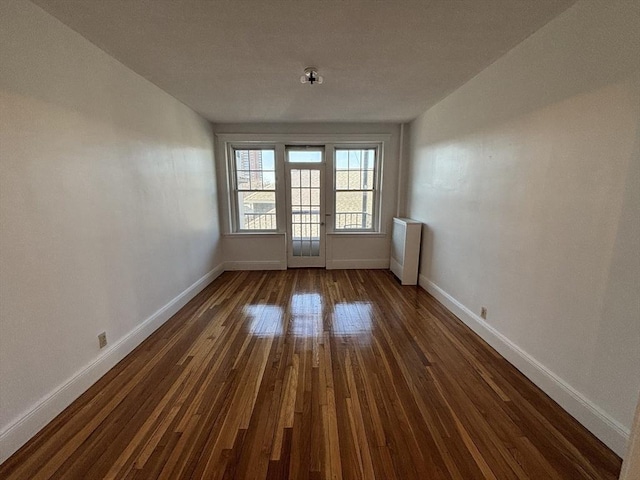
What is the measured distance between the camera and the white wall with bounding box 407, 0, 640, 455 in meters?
1.41

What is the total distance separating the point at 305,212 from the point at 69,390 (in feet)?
12.1

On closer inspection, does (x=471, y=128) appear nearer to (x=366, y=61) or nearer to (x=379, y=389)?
(x=366, y=61)

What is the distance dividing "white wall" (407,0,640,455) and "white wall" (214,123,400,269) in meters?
1.85

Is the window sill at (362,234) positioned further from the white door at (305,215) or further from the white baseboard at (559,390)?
the white baseboard at (559,390)

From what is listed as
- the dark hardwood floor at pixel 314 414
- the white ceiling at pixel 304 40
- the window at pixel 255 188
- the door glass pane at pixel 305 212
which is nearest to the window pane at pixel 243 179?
the window at pixel 255 188

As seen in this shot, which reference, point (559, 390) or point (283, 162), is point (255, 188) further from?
point (559, 390)

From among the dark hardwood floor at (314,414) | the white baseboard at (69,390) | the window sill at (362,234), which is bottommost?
the dark hardwood floor at (314,414)

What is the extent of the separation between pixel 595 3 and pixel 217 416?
330 centimetres

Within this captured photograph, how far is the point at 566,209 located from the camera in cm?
172

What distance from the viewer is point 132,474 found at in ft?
4.41

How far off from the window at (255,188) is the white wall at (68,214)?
183 cm

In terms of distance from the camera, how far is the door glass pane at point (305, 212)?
4.73 meters

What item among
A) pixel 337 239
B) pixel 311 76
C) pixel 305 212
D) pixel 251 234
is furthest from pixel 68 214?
pixel 337 239

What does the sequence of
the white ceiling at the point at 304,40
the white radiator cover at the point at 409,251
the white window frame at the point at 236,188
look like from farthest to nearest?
the white window frame at the point at 236,188 → the white radiator cover at the point at 409,251 → the white ceiling at the point at 304,40
